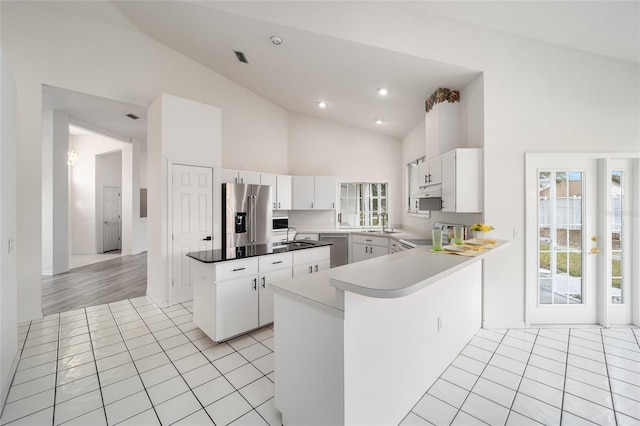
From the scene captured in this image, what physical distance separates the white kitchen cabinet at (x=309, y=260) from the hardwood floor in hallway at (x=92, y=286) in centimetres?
275

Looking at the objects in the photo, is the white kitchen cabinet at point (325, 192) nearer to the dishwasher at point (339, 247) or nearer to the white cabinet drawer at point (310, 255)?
the dishwasher at point (339, 247)

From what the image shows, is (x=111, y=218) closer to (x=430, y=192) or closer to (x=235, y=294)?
(x=235, y=294)

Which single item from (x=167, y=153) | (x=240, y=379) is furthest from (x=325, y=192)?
(x=240, y=379)

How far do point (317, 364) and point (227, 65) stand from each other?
186 inches

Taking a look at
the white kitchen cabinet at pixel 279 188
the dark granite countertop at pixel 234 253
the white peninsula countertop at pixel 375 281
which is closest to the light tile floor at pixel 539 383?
the white peninsula countertop at pixel 375 281

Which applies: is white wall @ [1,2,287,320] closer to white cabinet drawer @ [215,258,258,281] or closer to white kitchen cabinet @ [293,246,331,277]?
white cabinet drawer @ [215,258,258,281]

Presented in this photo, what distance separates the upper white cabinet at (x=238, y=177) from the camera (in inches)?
178

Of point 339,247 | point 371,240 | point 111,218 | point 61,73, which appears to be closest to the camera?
point 61,73

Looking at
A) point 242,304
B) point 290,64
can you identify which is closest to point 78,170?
point 290,64

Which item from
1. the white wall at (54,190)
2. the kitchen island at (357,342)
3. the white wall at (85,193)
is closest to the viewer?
the kitchen island at (357,342)

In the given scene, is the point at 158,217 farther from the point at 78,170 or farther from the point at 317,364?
the point at 78,170

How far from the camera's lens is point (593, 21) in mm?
2584

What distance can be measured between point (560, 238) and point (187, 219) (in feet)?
15.5

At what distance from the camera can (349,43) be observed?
2906 millimetres
